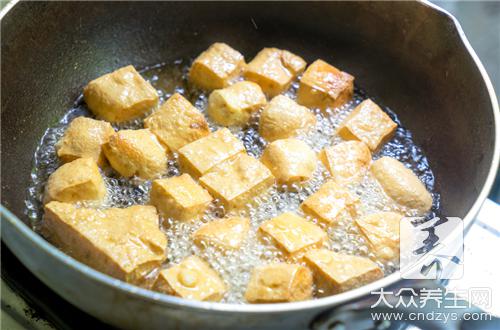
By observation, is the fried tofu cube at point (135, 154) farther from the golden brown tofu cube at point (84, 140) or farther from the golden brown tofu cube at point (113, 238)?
the golden brown tofu cube at point (113, 238)

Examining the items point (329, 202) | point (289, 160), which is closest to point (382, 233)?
point (329, 202)

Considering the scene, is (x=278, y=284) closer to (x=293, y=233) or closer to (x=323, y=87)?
(x=293, y=233)

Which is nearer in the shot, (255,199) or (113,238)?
(113,238)

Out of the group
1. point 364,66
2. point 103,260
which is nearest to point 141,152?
point 103,260

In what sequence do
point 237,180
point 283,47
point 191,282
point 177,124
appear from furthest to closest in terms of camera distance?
1. point 283,47
2. point 177,124
3. point 237,180
4. point 191,282

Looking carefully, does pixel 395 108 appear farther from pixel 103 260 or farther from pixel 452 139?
pixel 103 260

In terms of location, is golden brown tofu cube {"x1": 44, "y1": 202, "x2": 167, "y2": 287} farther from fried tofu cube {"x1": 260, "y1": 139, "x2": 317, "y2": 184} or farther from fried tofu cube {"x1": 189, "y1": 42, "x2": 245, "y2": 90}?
fried tofu cube {"x1": 189, "y1": 42, "x2": 245, "y2": 90}

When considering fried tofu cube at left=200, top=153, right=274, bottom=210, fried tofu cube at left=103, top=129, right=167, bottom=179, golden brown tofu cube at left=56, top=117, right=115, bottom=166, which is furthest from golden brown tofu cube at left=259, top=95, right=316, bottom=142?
golden brown tofu cube at left=56, top=117, right=115, bottom=166

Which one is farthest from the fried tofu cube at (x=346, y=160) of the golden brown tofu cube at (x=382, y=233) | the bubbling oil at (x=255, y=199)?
the golden brown tofu cube at (x=382, y=233)
